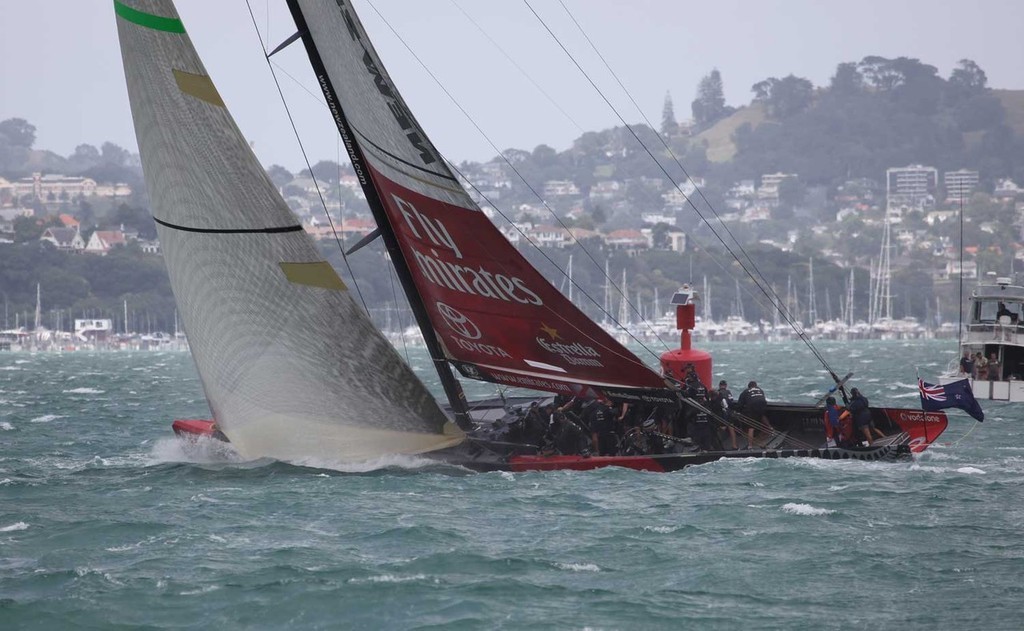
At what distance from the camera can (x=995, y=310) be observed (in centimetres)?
3375

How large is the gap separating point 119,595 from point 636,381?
24.9 feet

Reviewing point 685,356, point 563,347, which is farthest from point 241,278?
point 685,356

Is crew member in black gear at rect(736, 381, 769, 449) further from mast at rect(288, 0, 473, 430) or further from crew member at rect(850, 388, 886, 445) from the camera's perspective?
mast at rect(288, 0, 473, 430)

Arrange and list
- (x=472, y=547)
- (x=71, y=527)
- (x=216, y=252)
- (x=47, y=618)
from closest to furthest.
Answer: (x=47, y=618)
(x=472, y=547)
(x=71, y=527)
(x=216, y=252)

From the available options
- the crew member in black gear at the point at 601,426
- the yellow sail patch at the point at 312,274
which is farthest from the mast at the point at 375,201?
the crew member in black gear at the point at 601,426

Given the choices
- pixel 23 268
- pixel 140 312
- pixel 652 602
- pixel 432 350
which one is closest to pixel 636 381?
pixel 432 350

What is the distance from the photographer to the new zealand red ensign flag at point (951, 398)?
696 inches

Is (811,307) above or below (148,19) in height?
below

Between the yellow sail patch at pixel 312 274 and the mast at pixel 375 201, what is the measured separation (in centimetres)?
70

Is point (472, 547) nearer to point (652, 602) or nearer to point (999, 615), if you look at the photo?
point (652, 602)

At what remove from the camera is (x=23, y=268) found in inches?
5344

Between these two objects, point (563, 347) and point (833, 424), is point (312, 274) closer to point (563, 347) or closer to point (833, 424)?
point (563, 347)

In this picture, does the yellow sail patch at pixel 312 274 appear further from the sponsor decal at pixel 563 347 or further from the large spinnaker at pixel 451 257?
the sponsor decal at pixel 563 347

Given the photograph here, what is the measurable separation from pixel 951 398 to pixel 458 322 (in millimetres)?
5817
